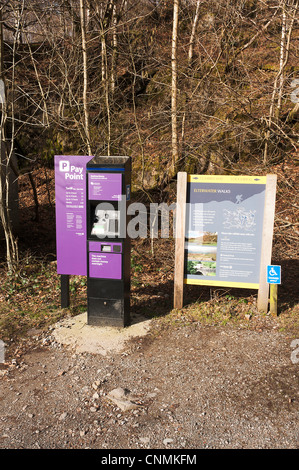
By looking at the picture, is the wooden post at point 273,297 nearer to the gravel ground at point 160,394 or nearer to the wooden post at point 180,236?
the gravel ground at point 160,394

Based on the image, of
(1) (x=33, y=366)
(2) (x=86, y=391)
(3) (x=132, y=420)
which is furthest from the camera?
(1) (x=33, y=366)

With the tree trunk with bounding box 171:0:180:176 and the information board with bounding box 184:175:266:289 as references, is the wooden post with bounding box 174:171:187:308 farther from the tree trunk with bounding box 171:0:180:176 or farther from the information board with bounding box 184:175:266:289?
the tree trunk with bounding box 171:0:180:176

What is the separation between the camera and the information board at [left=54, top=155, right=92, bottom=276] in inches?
215

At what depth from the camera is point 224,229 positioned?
5707 mm

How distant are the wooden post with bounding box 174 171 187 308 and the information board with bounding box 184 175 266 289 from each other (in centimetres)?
9

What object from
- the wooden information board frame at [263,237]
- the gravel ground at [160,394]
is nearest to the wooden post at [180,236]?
the wooden information board frame at [263,237]

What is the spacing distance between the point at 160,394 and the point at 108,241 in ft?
6.92

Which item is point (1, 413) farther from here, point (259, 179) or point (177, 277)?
point (259, 179)

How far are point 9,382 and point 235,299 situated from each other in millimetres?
3545

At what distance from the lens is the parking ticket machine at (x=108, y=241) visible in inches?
200

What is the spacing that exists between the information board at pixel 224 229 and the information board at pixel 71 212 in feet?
5.13

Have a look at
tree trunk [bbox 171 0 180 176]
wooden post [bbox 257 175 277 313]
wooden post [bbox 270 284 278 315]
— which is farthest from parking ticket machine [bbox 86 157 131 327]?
tree trunk [bbox 171 0 180 176]

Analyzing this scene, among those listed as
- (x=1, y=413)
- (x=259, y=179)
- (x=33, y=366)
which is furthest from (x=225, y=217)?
(x=1, y=413)

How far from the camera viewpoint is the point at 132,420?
356cm
